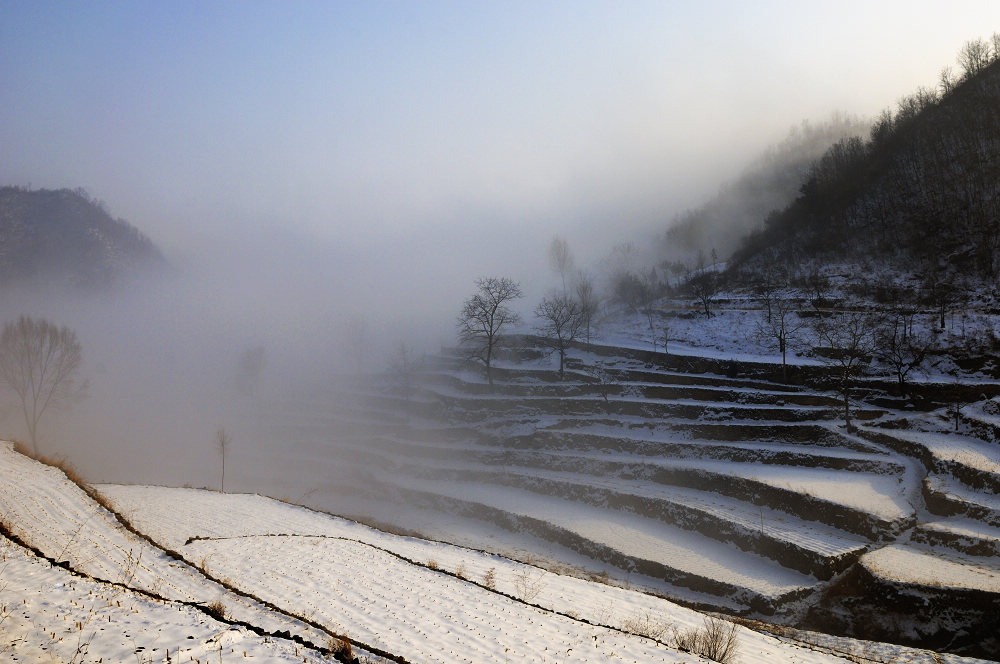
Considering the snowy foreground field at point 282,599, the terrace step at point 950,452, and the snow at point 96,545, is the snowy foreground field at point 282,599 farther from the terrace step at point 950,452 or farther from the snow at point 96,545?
the terrace step at point 950,452

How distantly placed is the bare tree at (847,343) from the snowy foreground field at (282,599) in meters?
22.1

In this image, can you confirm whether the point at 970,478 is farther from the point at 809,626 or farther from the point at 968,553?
the point at 809,626

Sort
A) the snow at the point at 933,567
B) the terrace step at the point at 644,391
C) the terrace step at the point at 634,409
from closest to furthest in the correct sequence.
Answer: the snow at the point at 933,567 → the terrace step at the point at 634,409 → the terrace step at the point at 644,391

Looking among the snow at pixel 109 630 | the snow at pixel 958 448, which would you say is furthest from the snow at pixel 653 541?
the snow at pixel 109 630

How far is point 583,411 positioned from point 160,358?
8368cm

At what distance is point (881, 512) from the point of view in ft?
64.6

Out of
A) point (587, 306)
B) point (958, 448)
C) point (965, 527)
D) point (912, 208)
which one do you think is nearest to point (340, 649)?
point (965, 527)

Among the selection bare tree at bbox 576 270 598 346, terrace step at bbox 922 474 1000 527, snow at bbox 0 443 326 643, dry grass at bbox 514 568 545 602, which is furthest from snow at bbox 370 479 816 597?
bare tree at bbox 576 270 598 346

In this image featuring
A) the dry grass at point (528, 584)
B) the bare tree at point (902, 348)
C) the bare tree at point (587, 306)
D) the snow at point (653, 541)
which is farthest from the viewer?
the bare tree at point (587, 306)

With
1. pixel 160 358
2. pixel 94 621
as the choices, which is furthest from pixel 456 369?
pixel 160 358

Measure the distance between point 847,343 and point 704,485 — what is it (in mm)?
21763

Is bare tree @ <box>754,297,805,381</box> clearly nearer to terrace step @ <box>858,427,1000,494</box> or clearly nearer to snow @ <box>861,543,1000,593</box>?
terrace step @ <box>858,427,1000,494</box>

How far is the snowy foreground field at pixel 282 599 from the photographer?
21.7 ft

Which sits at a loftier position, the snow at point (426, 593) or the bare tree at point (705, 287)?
the bare tree at point (705, 287)
